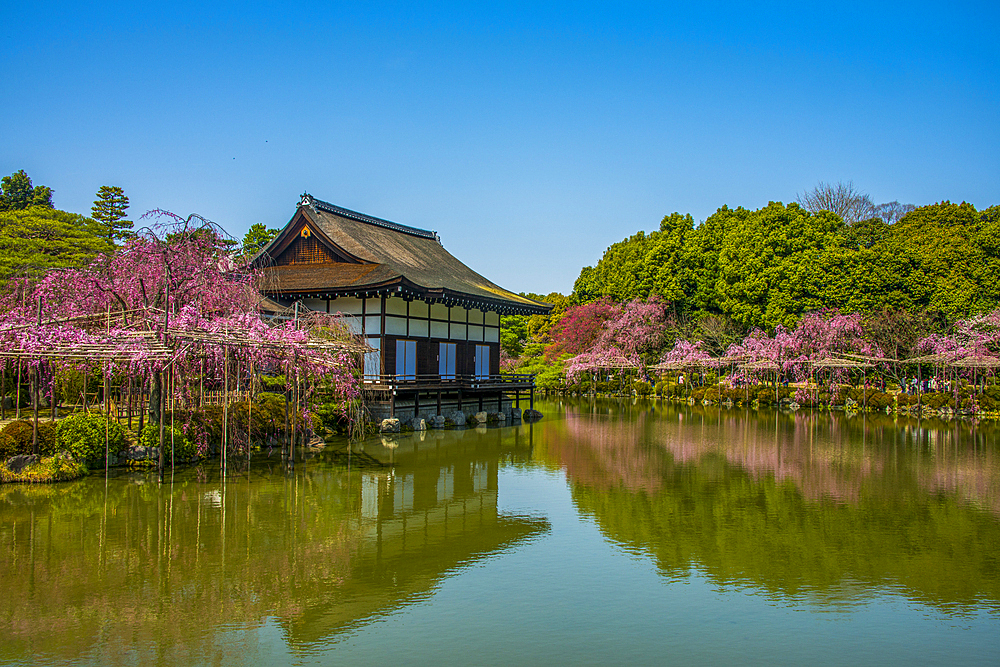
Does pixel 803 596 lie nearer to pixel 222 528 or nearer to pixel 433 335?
pixel 222 528

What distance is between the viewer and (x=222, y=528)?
431 inches

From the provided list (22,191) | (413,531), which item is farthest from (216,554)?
(22,191)

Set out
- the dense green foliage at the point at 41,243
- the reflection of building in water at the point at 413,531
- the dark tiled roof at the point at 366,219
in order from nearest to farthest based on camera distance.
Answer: the reflection of building in water at the point at 413,531 → the dense green foliage at the point at 41,243 → the dark tiled roof at the point at 366,219

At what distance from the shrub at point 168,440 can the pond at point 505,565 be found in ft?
1.68

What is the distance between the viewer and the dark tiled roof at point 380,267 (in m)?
24.0

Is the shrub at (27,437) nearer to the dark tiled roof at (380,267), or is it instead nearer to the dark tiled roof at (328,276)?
Result: the dark tiled roof at (380,267)

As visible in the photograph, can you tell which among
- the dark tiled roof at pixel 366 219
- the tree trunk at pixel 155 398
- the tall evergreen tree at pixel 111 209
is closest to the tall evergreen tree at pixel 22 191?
the tall evergreen tree at pixel 111 209

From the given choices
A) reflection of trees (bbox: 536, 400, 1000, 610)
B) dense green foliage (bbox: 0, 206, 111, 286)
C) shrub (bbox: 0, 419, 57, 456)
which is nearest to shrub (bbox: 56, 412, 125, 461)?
shrub (bbox: 0, 419, 57, 456)

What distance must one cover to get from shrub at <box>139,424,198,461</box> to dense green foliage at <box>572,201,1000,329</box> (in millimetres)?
32621

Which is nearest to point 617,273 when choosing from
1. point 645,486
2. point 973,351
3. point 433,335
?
point 973,351

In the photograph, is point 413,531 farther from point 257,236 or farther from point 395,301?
point 257,236

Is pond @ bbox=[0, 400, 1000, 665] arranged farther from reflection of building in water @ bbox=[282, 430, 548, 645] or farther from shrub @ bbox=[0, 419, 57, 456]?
shrub @ bbox=[0, 419, 57, 456]

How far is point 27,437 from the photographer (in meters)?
14.0

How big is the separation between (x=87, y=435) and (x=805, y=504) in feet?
45.4
